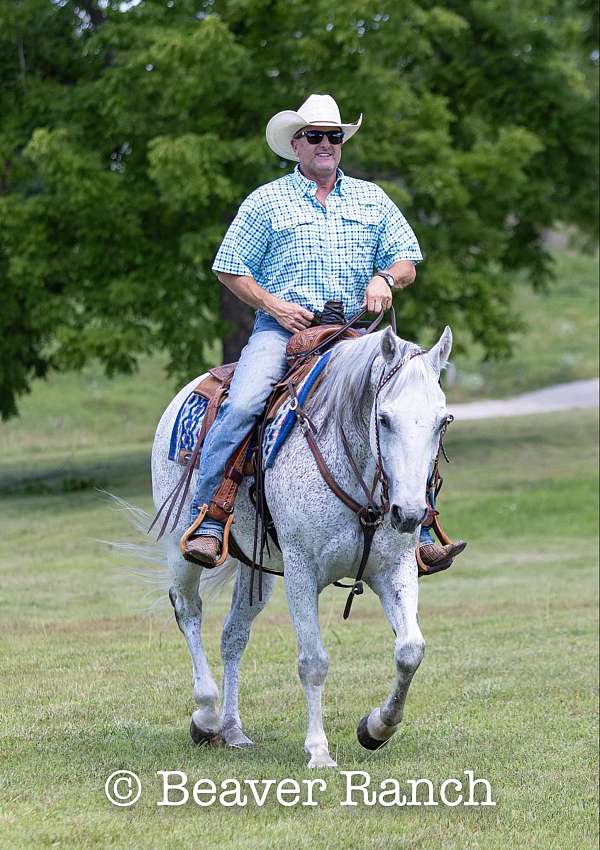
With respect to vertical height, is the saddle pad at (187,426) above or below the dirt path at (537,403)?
above

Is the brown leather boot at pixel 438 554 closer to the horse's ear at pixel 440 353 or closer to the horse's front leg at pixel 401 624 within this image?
the horse's front leg at pixel 401 624

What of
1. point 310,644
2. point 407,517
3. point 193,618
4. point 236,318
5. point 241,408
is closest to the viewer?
point 407,517

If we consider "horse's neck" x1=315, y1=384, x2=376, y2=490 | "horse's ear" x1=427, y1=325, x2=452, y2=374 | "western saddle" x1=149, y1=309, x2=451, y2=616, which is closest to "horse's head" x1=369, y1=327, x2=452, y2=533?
"horse's ear" x1=427, y1=325, x2=452, y2=374

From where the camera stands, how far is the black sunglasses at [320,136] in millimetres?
7035

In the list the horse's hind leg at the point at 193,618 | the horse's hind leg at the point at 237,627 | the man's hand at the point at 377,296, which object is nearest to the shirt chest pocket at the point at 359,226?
the man's hand at the point at 377,296

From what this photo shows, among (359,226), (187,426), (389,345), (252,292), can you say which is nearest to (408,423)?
(389,345)

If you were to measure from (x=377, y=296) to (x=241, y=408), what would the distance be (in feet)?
2.79

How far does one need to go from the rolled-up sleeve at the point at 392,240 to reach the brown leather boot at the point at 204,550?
1.64 m

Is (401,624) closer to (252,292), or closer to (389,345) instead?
(389,345)

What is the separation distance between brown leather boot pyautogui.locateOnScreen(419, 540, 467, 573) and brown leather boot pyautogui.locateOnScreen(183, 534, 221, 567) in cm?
100

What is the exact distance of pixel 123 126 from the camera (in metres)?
21.5

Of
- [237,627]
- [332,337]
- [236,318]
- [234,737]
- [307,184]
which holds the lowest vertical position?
[236,318]

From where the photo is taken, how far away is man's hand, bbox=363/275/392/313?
680 centimetres

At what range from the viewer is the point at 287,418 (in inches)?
267
